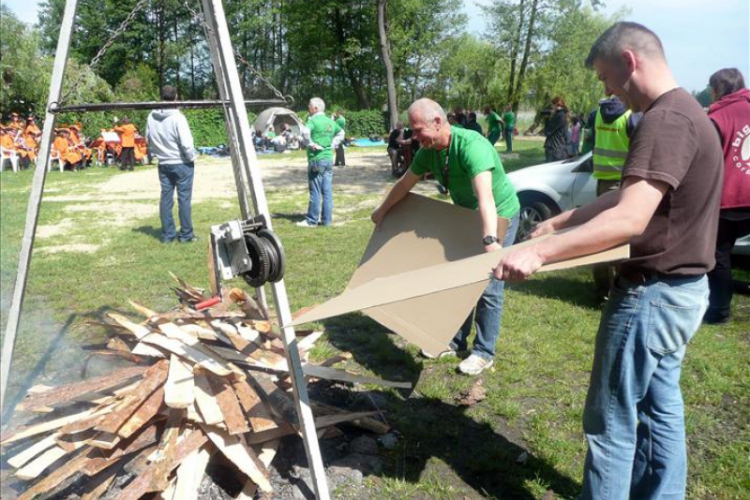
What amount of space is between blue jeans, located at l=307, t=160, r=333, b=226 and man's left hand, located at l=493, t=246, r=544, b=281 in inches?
281

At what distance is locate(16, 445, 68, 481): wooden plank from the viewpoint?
8.21ft

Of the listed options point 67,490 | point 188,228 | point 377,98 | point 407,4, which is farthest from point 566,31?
point 67,490

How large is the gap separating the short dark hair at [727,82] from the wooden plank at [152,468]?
4590 mm

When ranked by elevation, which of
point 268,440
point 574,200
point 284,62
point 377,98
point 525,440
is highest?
point 284,62

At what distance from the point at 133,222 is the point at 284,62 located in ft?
170

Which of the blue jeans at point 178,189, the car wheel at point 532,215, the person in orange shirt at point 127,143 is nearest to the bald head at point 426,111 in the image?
the car wheel at point 532,215

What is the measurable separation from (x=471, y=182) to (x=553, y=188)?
4274mm

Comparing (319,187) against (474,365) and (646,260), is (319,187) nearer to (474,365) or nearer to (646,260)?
(474,365)

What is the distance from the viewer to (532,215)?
7633 millimetres

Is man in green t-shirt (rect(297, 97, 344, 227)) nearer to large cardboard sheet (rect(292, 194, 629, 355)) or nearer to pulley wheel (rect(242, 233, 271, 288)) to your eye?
large cardboard sheet (rect(292, 194, 629, 355))

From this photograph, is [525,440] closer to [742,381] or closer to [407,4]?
[742,381]

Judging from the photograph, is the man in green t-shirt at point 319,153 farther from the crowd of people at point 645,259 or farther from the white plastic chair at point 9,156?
the white plastic chair at point 9,156

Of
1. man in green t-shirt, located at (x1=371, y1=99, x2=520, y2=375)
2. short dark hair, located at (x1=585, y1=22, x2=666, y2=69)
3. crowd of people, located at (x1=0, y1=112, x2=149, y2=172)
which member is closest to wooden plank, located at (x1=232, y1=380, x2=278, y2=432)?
man in green t-shirt, located at (x1=371, y1=99, x2=520, y2=375)

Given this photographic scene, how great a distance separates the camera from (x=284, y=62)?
58156mm
